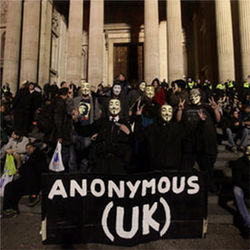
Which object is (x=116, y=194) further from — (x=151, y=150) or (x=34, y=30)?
(x=34, y=30)

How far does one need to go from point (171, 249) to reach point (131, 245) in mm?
664

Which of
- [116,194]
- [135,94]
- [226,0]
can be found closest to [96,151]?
[116,194]

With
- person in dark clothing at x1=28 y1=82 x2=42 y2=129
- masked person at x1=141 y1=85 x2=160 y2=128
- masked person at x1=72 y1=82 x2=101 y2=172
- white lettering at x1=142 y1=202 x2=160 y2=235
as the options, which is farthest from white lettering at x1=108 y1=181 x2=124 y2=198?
person in dark clothing at x1=28 y1=82 x2=42 y2=129

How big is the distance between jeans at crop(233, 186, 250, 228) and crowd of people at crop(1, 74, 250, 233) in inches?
24.7

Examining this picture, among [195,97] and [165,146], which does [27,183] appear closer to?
[165,146]

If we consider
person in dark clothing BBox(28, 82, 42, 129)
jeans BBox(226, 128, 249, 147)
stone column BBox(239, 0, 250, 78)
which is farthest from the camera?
stone column BBox(239, 0, 250, 78)

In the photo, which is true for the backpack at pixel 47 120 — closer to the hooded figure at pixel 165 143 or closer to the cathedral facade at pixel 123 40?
the hooded figure at pixel 165 143

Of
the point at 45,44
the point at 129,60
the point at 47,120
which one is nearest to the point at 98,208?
the point at 47,120

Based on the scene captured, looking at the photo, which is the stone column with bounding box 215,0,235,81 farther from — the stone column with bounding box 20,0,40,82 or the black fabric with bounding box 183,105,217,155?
the stone column with bounding box 20,0,40,82

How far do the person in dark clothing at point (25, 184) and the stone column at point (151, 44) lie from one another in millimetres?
10912

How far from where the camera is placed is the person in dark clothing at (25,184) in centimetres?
438

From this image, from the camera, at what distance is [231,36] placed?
49.6 feet

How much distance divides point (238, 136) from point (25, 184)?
24.0 feet

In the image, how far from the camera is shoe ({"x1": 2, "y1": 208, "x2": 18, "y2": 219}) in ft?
13.9
